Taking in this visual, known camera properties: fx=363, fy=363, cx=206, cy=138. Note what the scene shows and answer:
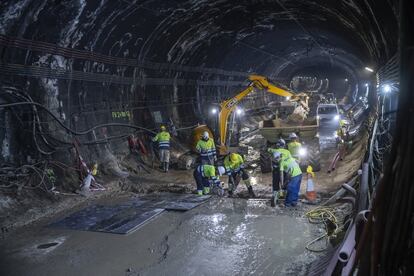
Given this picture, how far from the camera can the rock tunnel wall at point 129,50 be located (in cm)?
917

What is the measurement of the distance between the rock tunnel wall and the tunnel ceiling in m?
0.04

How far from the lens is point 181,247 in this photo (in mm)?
6375

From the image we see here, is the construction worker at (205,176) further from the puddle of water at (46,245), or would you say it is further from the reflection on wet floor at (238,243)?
the puddle of water at (46,245)

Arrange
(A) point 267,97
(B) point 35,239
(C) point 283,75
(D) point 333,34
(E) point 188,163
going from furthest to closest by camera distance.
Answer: (C) point 283,75 < (A) point 267,97 < (D) point 333,34 < (E) point 188,163 < (B) point 35,239

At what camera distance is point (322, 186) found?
1056 cm

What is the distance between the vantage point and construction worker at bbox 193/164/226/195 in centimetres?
952

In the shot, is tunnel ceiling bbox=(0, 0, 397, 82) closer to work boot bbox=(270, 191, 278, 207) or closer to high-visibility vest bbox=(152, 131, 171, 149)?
high-visibility vest bbox=(152, 131, 171, 149)

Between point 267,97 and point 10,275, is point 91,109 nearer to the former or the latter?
point 10,275

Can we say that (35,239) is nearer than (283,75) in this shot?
Yes

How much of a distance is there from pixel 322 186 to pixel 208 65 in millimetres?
11435

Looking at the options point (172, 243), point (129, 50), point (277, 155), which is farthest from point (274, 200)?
point (129, 50)

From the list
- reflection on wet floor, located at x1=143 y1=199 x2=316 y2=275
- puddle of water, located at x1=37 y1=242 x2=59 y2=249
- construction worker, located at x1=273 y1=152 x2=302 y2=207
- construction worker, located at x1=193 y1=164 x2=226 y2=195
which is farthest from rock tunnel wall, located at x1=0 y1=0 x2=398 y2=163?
construction worker, located at x1=193 y1=164 x2=226 y2=195

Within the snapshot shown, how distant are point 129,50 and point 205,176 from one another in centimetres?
628

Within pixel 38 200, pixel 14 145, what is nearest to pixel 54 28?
pixel 14 145
